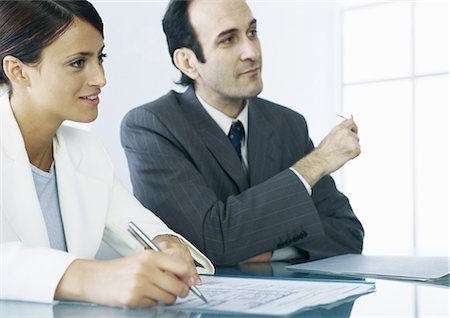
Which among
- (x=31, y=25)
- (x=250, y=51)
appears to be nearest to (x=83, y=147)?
(x=31, y=25)

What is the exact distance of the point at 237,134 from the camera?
7.88 ft

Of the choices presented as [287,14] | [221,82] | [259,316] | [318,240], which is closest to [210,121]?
[221,82]

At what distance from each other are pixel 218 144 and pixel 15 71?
28.6 inches

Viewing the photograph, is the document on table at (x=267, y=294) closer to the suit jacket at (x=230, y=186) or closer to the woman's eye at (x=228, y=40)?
the suit jacket at (x=230, y=186)

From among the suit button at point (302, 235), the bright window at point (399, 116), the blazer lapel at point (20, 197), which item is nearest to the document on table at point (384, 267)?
the suit button at point (302, 235)

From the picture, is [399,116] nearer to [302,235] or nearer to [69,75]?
[302,235]

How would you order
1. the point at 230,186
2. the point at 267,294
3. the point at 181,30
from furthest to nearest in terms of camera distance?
the point at 181,30 → the point at 230,186 → the point at 267,294

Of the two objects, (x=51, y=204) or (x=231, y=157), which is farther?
(x=231, y=157)

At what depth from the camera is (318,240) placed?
2.09 m

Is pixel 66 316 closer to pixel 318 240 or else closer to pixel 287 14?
pixel 318 240

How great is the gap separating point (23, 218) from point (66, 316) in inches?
18.4

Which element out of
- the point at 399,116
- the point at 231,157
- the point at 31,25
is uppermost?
the point at 399,116

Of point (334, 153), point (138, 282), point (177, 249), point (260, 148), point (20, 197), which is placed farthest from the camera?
point (260, 148)

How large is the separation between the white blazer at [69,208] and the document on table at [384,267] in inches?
10.0
